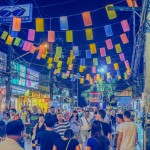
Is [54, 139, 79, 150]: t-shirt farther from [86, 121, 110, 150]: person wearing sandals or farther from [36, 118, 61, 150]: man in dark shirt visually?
[36, 118, 61, 150]: man in dark shirt

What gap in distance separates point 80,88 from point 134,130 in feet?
200

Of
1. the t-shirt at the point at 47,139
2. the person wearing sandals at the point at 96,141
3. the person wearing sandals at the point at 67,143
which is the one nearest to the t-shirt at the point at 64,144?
the person wearing sandals at the point at 67,143

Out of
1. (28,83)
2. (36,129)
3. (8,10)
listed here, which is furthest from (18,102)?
(36,129)

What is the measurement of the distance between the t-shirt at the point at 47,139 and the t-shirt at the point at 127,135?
1.80 m

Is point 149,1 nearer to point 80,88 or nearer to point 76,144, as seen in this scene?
point 76,144

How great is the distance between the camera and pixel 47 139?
784cm

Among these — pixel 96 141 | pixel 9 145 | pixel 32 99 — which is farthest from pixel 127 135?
pixel 32 99

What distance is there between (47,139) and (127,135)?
6.99 feet

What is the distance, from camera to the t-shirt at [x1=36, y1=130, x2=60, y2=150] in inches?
308

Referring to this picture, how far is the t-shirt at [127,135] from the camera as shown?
853 cm

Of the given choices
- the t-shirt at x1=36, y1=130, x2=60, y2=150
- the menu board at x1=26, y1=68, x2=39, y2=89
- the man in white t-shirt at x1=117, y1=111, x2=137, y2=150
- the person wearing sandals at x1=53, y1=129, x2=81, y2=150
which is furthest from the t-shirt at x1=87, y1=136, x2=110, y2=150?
the menu board at x1=26, y1=68, x2=39, y2=89

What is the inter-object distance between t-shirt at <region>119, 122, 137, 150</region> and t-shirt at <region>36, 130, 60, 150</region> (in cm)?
180

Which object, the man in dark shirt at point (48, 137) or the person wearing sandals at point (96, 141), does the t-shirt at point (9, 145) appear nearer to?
the person wearing sandals at point (96, 141)

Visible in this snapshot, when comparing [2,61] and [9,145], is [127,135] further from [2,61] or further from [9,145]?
[2,61]
